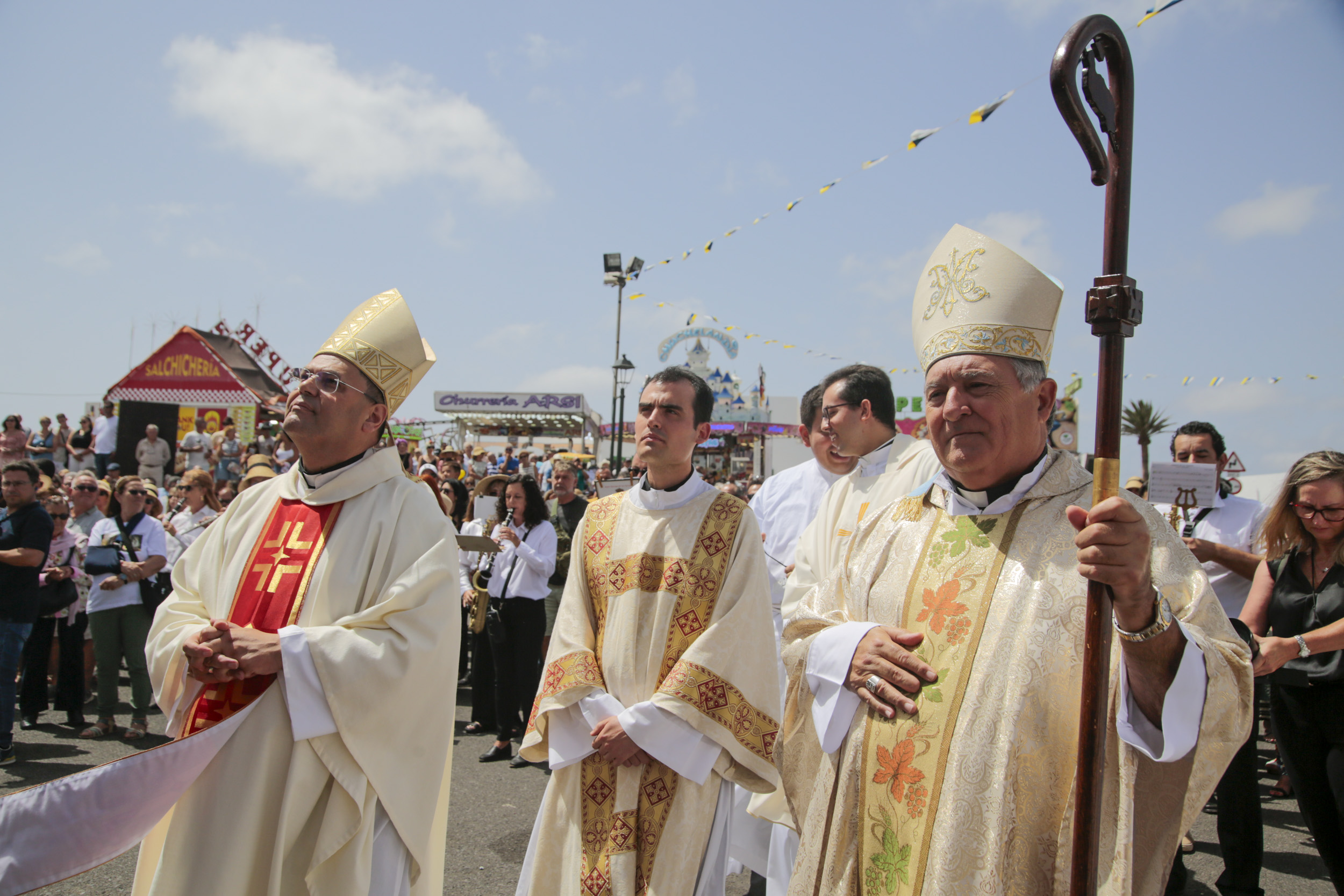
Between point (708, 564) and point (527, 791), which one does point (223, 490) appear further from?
point (708, 564)

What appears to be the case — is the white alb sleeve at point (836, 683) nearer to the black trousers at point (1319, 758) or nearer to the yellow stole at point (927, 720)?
the yellow stole at point (927, 720)

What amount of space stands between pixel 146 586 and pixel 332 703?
568 cm

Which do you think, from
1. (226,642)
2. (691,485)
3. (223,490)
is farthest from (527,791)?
(223,490)

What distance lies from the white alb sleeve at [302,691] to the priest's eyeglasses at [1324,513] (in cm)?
421

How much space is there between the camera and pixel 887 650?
2.03m

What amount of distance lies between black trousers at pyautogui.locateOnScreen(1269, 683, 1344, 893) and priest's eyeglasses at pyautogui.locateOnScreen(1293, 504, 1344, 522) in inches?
29.2

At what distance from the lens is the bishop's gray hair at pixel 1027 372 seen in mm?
2107

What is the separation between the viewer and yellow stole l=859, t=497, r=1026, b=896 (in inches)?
74.6

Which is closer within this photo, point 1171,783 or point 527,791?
point 1171,783

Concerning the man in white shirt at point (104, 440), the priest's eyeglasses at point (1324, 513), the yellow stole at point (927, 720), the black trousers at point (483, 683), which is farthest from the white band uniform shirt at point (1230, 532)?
the man in white shirt at point (104, 440)

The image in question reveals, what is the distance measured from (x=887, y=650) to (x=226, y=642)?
189cm

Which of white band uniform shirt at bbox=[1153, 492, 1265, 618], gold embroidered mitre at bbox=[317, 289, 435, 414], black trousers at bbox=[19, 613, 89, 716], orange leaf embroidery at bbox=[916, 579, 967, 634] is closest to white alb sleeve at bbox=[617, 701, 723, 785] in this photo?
orange leaf embroidery at bbox=[916, 579, 967, 634]

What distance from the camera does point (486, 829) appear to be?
504 cm

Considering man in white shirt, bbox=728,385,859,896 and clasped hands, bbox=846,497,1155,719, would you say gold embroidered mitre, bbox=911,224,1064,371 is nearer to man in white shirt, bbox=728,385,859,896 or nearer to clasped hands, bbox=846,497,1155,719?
clasped hands, bbox=846,497,1155,719
